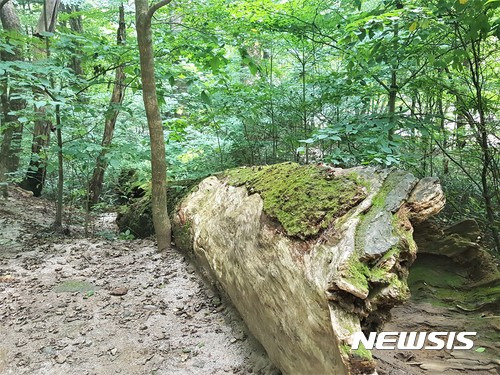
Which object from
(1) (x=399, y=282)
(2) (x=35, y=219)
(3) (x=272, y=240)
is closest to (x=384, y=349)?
(1) (x=399, y=282)

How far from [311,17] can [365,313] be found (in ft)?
13.8

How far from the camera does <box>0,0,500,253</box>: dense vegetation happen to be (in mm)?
3561

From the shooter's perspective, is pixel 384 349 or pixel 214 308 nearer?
pixel 384 349

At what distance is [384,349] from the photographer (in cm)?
229

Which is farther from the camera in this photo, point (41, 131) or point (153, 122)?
point (41, 131)

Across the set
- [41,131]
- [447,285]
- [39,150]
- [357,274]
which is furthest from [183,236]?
[41,131]

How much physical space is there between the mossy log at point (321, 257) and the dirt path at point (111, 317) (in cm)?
32

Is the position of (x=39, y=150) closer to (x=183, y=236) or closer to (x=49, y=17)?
(x=49, y=17)

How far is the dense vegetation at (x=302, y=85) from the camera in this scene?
356 centimetres

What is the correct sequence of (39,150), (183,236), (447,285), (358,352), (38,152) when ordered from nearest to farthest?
1. (358,352)
2. (447,285)
3. (183,236)
4. (39,150)
5. (38,152)

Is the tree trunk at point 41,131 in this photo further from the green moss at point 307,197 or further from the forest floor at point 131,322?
the green moss at point 307,197

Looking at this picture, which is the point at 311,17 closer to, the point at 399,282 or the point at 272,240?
the point at 272,240

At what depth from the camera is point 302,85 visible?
6191 millimetres

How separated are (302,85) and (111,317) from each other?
4.79m
